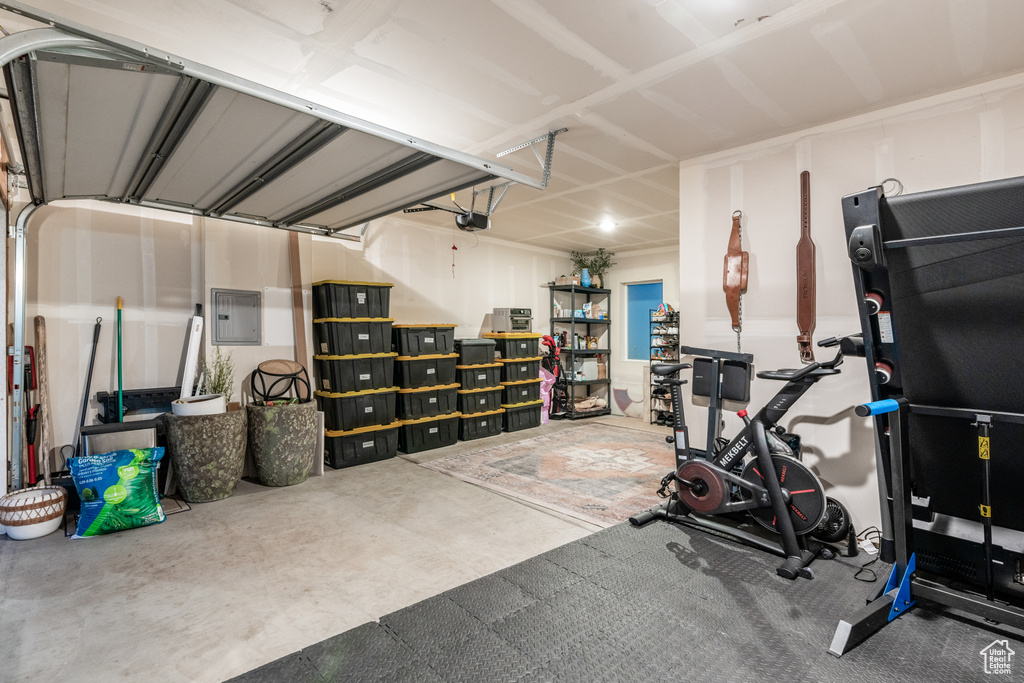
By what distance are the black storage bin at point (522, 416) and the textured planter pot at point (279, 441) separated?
2.76 metres

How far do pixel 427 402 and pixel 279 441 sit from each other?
5.69 feet

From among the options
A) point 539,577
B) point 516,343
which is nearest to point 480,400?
point 516,343

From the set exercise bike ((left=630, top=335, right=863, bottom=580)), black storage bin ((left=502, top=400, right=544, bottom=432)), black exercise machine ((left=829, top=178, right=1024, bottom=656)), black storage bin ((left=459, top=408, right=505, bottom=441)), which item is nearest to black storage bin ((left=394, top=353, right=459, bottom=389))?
black storage bin ((left=459, top=408, right=505, bottom=441))

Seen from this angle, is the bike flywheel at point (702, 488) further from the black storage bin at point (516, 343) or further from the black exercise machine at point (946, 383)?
the black storage bin at point (516, 343)

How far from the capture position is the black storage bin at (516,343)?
6.29 metres

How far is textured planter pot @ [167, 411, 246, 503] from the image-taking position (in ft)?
11.4

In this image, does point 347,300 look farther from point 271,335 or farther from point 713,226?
point 713,226

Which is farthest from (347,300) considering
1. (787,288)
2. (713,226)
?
(787,288)

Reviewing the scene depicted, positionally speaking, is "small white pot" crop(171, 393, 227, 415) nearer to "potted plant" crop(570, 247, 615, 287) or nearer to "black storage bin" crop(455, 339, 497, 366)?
"black storage bin" crop(455, 339, 497, 366)

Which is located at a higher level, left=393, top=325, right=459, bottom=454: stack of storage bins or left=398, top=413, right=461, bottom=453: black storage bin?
left=393, top=325, right=459, bottom=454: stack of storage bins

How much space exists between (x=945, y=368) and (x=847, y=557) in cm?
135

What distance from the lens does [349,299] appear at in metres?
4.77

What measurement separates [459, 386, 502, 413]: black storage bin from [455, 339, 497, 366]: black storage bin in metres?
0.35

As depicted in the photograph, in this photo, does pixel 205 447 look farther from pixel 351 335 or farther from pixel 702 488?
pixel 702 488
